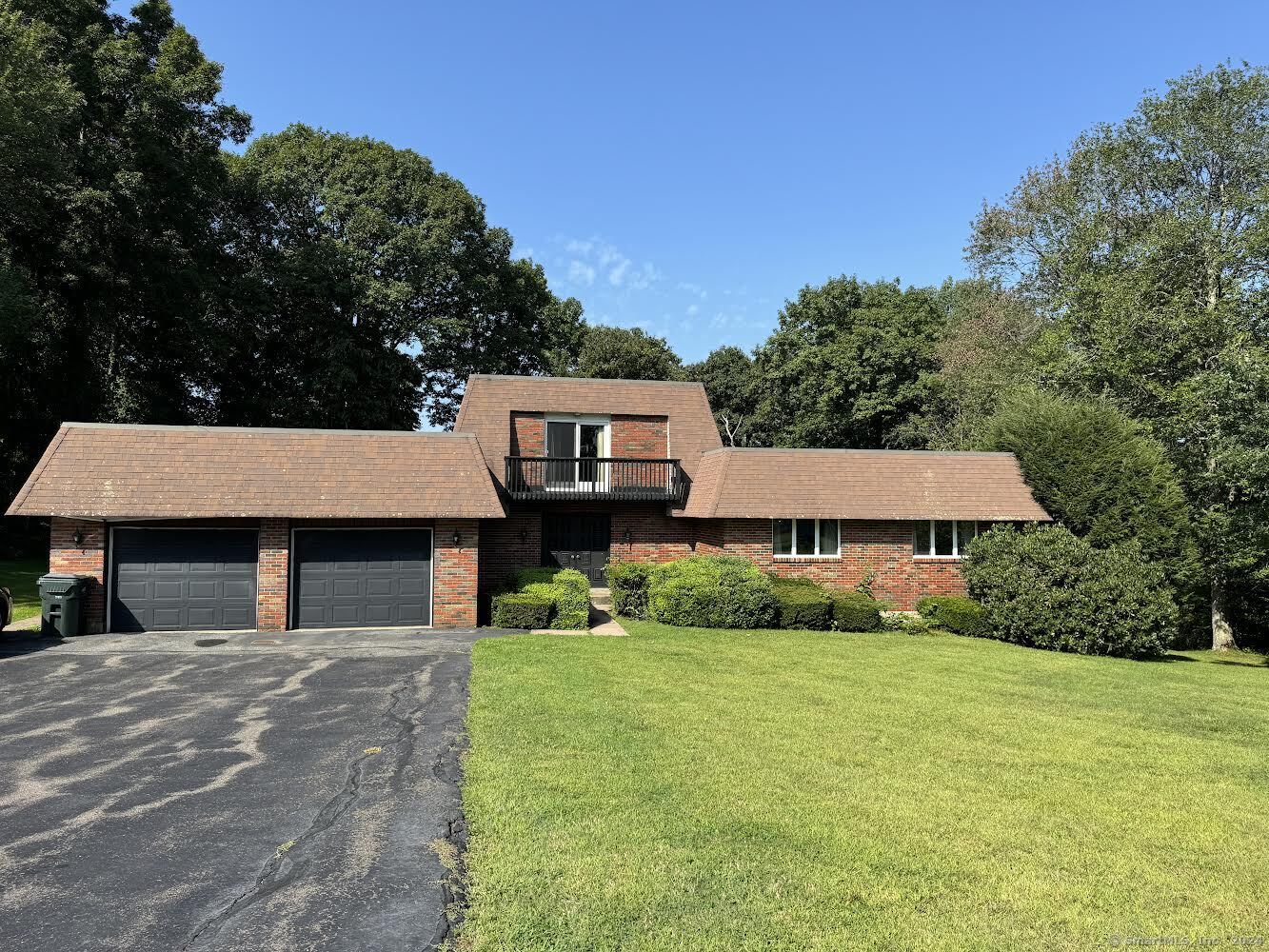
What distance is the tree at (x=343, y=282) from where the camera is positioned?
97.5ft

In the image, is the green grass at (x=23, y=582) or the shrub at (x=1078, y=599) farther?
the green grass at (x=23, y=582)

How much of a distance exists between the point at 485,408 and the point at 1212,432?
20.2m

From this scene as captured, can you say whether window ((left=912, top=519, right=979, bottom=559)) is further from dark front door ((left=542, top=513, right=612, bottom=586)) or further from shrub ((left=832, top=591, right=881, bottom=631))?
dark front door ((left=542, top=513, right=612, bottom=586))

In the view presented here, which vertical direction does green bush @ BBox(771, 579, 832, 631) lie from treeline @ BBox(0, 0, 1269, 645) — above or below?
below

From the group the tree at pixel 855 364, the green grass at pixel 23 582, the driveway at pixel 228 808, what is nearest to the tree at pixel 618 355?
the tree at pixel 855 364

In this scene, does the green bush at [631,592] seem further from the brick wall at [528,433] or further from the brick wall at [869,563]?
the brick wall at [528,433]

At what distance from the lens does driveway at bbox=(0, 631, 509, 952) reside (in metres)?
4.02

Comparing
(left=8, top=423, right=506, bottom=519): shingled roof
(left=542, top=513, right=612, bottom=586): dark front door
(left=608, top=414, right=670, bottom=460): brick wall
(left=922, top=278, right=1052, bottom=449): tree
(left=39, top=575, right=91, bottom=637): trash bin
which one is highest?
(left=922, top=278, right=1052, bottom=449): tree

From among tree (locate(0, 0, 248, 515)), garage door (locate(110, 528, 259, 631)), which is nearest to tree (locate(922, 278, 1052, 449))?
garage door (locate(110, 528, 259, 631))

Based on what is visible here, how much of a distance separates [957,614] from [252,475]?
655 inches

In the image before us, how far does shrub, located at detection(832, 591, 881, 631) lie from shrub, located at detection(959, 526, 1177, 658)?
2892 mm

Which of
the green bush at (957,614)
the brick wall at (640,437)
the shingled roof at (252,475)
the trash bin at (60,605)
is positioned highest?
the brick wall at (640,437)

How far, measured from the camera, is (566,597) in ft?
50.7

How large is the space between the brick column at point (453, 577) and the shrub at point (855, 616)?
844 centimetres
